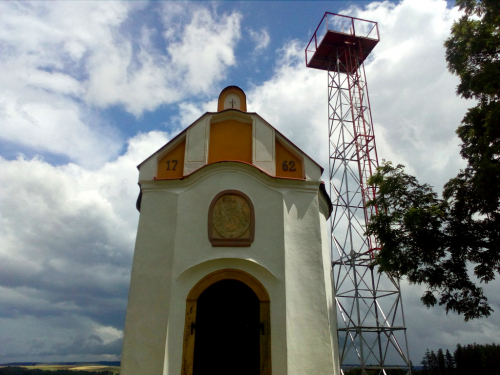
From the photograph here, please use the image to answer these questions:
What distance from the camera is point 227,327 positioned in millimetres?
8969

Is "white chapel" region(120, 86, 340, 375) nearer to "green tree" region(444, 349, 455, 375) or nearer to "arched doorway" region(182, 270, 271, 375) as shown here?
"arched doorway" region(182, 270, 271, 375)

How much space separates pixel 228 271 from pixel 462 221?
24.7 feet

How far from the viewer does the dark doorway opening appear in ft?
28.0

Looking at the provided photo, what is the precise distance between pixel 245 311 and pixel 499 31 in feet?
34.2

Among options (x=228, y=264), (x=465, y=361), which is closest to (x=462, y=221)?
(x=228, y=264)

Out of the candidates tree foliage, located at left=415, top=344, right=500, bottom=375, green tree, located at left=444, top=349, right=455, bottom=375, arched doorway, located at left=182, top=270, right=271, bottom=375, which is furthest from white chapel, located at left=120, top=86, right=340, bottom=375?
green tree, located at left=444, top=349, right=455, bottom=375

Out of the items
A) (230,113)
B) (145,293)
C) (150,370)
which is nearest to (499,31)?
(230,113)

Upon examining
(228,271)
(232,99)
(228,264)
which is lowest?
(228,271)

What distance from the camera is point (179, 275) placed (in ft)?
28.8

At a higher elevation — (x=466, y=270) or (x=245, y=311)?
(x=466, y=270)

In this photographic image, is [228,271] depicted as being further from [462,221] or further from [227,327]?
[462,221]

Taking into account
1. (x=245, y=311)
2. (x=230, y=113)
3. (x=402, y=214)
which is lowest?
(x=245, y=311)

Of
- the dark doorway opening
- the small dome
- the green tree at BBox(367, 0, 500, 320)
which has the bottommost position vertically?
the dark doorway opening

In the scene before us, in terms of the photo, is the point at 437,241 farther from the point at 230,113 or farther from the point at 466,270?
the point at 230,113
